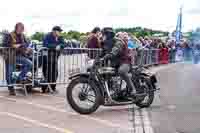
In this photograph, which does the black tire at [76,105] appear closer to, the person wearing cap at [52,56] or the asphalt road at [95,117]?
the asphalt road at [95,117]

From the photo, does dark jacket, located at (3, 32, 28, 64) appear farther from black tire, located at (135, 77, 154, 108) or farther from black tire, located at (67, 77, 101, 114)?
black tire, located at (135, 77, 154, 108)

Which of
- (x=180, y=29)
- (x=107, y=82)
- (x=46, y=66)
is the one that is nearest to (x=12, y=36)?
(x=46, y=66)

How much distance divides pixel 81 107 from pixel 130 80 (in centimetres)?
115

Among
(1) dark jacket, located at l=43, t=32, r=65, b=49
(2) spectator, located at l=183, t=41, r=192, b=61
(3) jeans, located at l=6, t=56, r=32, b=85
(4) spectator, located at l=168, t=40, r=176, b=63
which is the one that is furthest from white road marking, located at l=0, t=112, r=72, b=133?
(2) spectator, located at l=183, t=41, r=192, b=61

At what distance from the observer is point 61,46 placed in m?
11.7

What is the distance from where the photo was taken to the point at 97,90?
28.6ft

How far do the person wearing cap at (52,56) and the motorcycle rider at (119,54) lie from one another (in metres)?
2.60

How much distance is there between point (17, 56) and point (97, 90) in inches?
119

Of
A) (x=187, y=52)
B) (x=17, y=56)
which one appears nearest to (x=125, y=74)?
(x=17, y=56)

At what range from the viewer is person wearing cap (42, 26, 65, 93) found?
11.5m

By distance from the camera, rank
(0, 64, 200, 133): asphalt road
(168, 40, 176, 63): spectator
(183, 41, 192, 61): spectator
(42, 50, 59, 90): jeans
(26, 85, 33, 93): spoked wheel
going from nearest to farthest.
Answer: (0, 64, 200, 133): asphalt road, (26, 85, 33, 93): spoked wheel, (42, 50, 59, 90): jeans, (168, 40, 176, 63): spectator, (183, 41, 192, 61): spectator

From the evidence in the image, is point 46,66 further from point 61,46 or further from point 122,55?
point 122,55

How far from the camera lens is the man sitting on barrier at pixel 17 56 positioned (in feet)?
35.6

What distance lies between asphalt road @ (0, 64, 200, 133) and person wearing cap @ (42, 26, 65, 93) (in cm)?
59
